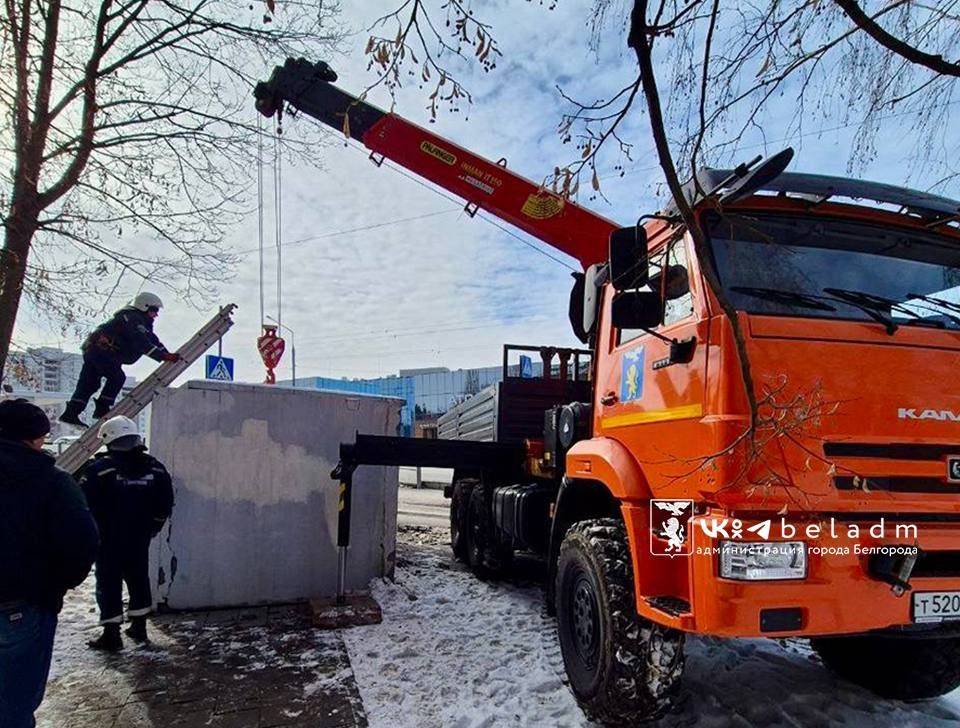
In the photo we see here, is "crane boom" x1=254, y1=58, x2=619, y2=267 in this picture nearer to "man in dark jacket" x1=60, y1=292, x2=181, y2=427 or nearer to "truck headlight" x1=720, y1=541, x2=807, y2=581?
"man in dark jacket" x1=60, y1=292, x2=181, y2=427

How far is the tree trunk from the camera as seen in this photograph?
570 cm

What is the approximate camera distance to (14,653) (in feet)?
8.87

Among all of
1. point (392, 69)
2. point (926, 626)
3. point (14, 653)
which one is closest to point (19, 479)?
point (14, 653)

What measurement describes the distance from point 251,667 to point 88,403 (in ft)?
13.4

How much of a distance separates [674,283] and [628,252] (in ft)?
1.14

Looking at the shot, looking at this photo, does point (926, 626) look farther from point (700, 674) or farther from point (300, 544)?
point (300, 544)

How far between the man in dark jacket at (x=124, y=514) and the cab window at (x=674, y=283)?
415 cm

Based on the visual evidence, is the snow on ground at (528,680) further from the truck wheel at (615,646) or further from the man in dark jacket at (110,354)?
the man in dark jacket at (110,354)

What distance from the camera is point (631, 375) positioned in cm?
375

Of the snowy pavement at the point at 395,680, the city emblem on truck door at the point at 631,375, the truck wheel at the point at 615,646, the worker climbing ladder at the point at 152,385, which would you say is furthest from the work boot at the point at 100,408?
the city emblem on truck door at the point at 631,375

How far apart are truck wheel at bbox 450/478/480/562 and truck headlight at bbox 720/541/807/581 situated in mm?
5432

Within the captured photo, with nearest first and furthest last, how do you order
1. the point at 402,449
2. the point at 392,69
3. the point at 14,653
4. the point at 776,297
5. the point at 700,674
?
1. the point at 392,69
2. the point at 14,653
3. the point at 776,297
4. the point at 700,674
5. the point at 402,449

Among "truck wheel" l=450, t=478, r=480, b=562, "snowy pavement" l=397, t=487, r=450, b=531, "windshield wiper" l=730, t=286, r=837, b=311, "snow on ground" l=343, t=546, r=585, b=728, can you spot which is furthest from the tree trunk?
"windshield wiper" l=730, t=286, r=837, b=311

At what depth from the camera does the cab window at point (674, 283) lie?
3301 mm
